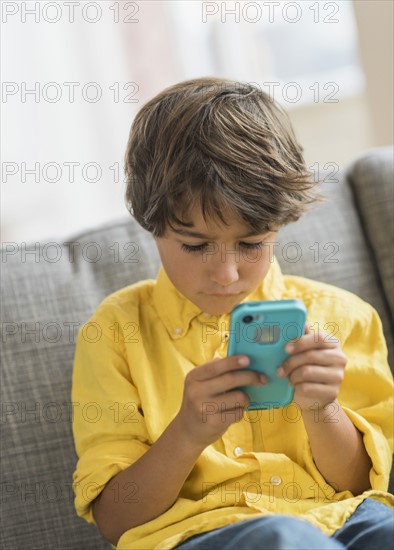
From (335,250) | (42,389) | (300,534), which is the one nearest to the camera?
(300,534)

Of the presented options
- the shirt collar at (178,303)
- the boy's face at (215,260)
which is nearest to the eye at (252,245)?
the boy's face at (215,260)

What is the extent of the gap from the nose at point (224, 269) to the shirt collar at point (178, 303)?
4.9 inches

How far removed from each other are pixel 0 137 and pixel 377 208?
73.7 inches

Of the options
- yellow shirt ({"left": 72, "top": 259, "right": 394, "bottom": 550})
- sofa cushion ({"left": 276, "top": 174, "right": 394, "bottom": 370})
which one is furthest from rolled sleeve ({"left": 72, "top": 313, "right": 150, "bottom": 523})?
sofa cushion ({"left": 276, "top": 174, "right": 394, "bottom": 370})

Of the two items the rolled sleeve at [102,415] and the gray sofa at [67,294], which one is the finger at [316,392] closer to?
the rolled sleeve at [102,415]

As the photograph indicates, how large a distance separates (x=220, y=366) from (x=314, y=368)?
0.11 meters

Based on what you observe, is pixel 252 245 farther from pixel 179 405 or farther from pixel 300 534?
pixel 300 534

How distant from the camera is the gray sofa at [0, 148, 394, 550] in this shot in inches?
50.4

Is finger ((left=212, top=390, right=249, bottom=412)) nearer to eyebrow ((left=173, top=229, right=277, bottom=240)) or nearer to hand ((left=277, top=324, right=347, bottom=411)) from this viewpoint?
hand ((left=277, top=324, right=347, bottom=411))

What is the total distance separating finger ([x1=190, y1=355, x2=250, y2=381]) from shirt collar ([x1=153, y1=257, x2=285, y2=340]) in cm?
18

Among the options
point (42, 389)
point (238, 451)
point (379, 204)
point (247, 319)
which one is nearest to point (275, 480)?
point (238, 451)

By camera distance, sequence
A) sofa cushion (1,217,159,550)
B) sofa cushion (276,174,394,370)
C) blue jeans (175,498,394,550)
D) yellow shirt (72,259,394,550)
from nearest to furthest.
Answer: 1. blue jeans (175,498,394,550)
2. yellow shirt (72,259,394,550)
3. sofa cushion (1,217,159,550)
4. sofa cushion (276,174,394,370)

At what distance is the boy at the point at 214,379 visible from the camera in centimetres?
101

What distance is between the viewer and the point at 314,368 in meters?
0.98
